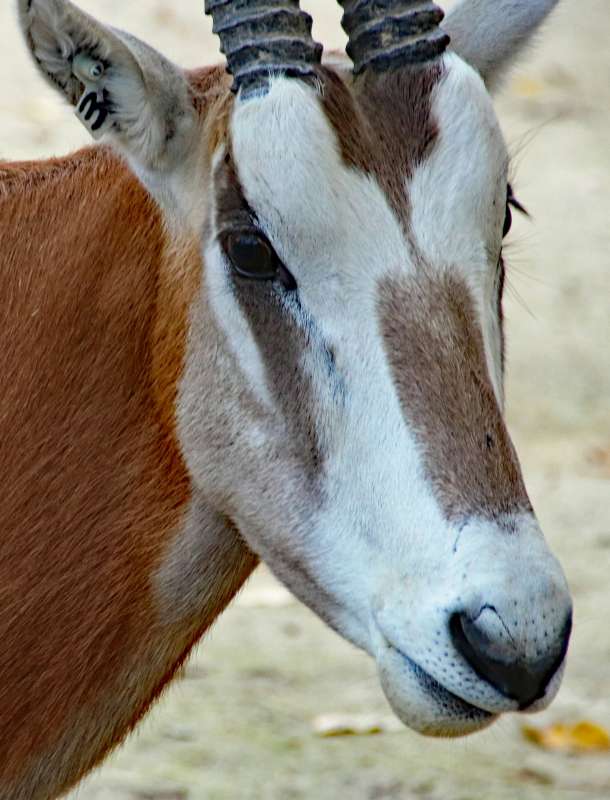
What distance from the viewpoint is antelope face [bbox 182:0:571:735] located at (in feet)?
12.3

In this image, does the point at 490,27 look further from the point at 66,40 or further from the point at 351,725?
the point at 351,725

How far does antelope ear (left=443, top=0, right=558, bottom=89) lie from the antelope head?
18.1 inches

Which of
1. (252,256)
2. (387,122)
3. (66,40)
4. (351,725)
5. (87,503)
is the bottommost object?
(351,725)

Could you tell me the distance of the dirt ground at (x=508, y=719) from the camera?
22.0ft

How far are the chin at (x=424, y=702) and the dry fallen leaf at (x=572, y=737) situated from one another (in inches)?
129

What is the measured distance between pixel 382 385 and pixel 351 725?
3.48 m

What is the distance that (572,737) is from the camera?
281 inches

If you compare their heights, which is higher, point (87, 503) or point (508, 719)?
point (87, 503)

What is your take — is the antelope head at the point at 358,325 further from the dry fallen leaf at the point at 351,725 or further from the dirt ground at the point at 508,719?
the dry fallen leaf at the point at 351,725

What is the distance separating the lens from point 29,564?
14.9ft

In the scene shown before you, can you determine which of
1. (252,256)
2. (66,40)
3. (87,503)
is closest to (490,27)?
(252,256)

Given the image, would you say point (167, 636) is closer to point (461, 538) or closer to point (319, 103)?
point (461, 538)

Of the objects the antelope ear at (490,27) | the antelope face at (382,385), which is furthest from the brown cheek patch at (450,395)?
the antelope ear at (490,27)

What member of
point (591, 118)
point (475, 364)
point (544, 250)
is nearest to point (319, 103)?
point (475, 364)
